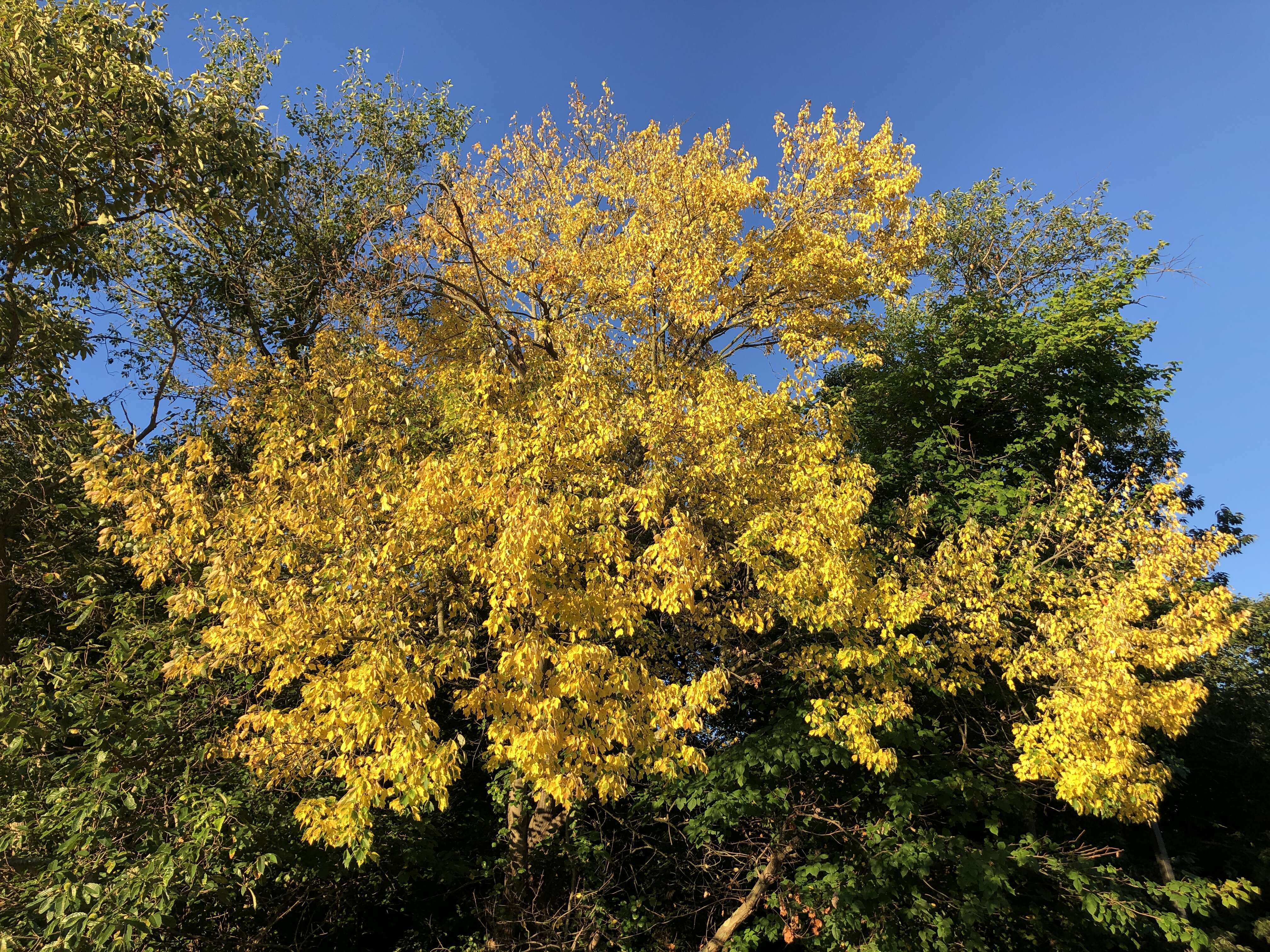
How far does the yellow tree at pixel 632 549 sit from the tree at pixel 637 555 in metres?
0.05

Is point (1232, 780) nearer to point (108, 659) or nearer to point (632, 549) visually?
point (632, 549)

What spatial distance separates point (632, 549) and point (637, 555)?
461mm

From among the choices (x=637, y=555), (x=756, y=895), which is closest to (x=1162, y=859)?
(x=756, y=895)

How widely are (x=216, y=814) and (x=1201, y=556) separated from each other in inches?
431

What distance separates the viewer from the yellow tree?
6418 mm

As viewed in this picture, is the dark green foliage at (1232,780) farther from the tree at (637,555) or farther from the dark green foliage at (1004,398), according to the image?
the tree at (637,555)

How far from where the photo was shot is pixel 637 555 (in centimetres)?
895

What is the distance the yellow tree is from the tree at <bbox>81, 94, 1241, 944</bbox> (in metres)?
0.05

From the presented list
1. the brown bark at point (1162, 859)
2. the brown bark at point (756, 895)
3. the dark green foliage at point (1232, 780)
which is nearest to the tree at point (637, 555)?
the brown bark at point (756, 895)

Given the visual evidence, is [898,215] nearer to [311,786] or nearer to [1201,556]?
[1201,556]

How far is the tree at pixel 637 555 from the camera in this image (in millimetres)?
6441

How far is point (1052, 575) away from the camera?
931 cm

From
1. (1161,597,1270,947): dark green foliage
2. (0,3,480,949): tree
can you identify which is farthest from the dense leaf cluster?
(1161,597,1270,947): dark green foliage

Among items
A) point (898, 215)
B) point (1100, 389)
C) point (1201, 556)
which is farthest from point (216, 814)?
point (1100, 389)
